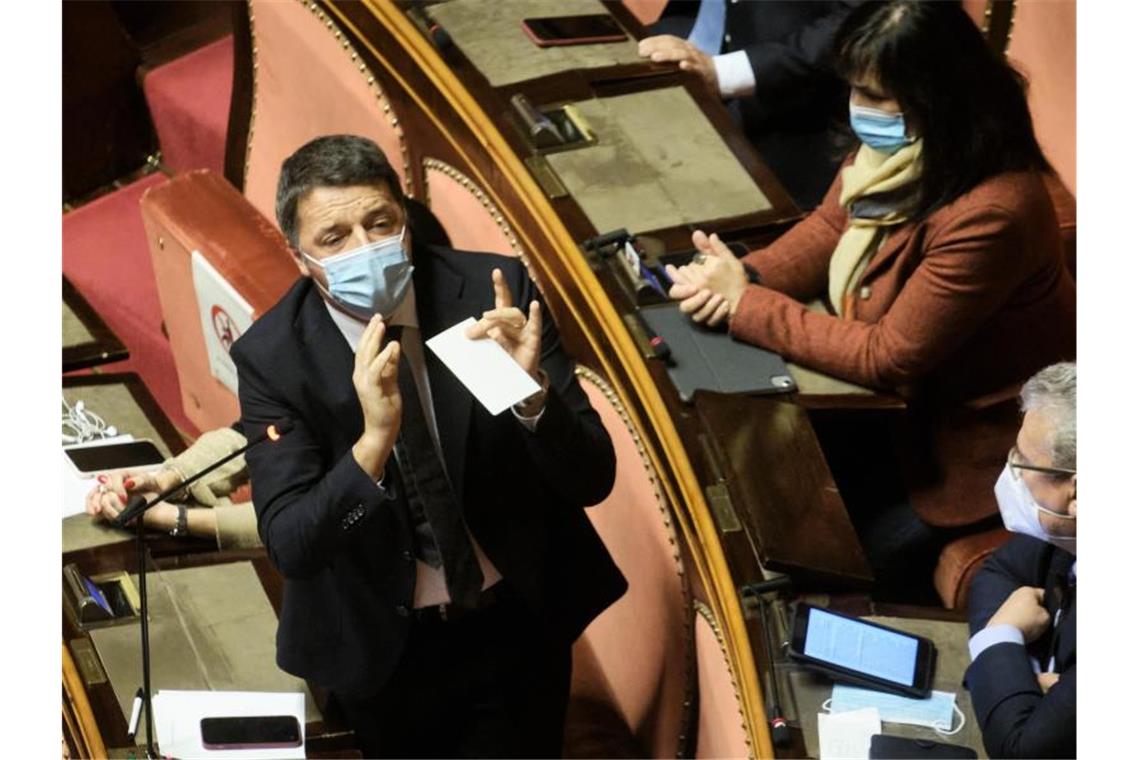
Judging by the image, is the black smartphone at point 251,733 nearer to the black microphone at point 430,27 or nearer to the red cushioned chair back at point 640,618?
the red cushioned chair back at point 640,618

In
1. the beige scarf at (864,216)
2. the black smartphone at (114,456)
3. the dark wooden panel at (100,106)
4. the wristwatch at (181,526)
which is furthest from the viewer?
the dark wooden panel at (100,106)

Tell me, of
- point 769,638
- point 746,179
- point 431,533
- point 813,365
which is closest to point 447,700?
point 431,533

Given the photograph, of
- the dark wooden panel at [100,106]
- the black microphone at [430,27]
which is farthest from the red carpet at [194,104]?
the black microphone at [430,27]

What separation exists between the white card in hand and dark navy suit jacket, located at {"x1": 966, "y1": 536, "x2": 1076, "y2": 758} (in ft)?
2.31

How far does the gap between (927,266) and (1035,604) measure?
1.85 ft

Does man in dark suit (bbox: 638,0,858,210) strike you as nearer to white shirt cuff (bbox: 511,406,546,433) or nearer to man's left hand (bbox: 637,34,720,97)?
man's left hand (bbox: 637,34,720,97)

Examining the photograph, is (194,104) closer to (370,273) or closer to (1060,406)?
(370,273)

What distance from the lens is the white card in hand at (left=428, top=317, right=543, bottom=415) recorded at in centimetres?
258

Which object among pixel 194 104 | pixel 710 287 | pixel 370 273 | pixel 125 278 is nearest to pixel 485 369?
pixel 370 273

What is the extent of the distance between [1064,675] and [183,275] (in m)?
1.86

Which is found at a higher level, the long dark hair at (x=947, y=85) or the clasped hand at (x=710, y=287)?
the long dark hair at (x=947, y=85)

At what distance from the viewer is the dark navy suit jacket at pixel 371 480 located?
2.69 metres

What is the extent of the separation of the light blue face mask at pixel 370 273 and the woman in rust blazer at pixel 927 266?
76cm

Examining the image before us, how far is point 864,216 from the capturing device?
10.7 ft
